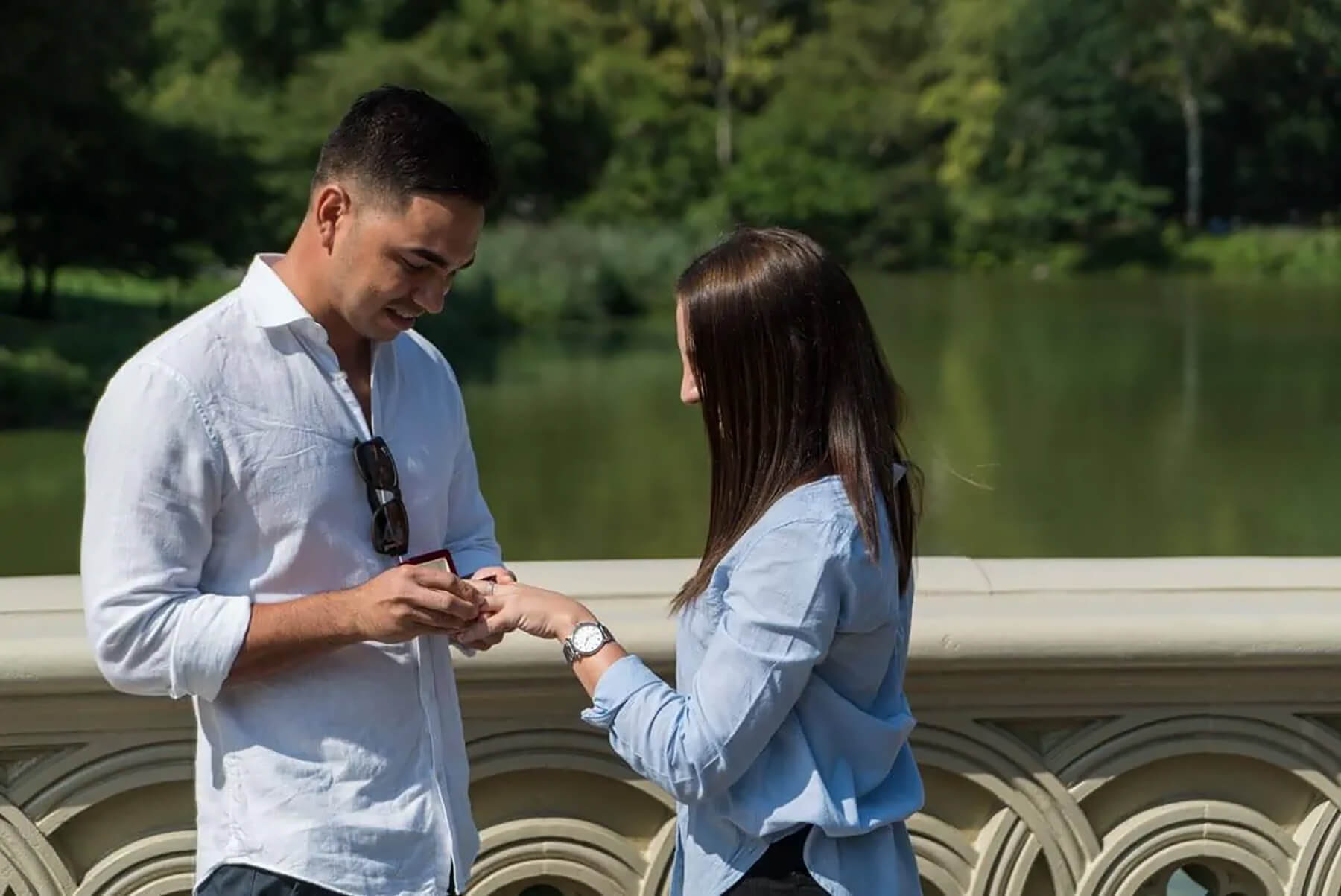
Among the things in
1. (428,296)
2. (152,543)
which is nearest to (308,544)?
(152,543)

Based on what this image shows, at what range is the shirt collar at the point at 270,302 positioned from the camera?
1.47 meters

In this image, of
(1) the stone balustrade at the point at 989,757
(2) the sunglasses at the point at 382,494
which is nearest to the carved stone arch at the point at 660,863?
(1) the stone balustrade at the point at 989,757

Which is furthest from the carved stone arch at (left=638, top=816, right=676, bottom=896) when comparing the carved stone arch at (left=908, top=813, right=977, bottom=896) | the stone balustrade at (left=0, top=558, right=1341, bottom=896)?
the carved stone arch at (left=908, top=813, right=977, bottom=896)

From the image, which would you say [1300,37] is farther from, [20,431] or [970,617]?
[970,617]

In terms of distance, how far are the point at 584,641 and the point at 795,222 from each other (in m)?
13.0

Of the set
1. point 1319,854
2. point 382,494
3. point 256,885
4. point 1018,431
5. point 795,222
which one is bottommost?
point 1018,431

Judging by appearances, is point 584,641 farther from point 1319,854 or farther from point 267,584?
point 1319,854

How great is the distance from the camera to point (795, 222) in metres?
14.3

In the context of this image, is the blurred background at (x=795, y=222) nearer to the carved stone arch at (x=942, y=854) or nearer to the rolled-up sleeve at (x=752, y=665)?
the carved stone arch at (x=942, y=854)

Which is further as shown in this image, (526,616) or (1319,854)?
(1319,854)

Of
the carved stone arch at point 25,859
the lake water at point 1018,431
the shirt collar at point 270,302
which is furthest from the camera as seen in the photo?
the lake water at point 1018,431

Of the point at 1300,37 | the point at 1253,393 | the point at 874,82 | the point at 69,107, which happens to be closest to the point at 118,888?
the point at 69,107

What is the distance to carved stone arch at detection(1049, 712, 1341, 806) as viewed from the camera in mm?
2018

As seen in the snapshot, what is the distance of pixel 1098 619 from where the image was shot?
1.96 metres
